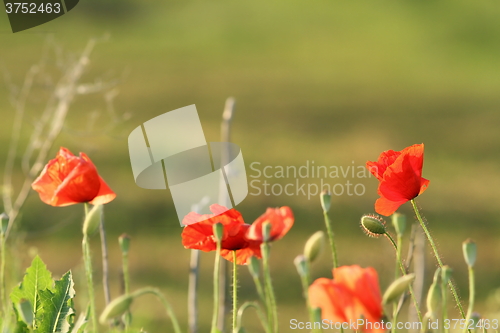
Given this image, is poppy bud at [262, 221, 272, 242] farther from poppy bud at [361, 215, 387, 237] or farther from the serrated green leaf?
the serrated green leaf

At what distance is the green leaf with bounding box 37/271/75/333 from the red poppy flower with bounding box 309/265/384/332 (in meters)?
0.25

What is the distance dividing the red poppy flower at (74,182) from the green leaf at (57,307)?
0.07m

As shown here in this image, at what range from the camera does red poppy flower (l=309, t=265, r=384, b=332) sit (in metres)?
0.40

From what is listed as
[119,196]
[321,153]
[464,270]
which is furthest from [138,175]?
[321,153]

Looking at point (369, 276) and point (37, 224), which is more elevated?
point (369, 276)

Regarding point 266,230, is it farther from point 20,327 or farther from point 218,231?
point 20,327

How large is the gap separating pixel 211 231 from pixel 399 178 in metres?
0.18

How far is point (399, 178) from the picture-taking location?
573 mm

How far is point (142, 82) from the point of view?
228 inches

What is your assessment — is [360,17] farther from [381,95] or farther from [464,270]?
[464,270]

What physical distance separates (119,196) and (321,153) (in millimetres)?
1404

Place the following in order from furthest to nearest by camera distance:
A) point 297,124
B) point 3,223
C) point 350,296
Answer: point 297,124 < point 3,223 < point 350,296

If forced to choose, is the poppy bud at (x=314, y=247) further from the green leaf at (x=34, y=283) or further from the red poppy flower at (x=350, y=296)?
the green leaf at (x=34, y=283)

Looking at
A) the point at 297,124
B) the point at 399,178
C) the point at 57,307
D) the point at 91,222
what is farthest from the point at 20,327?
the point at 297,124
